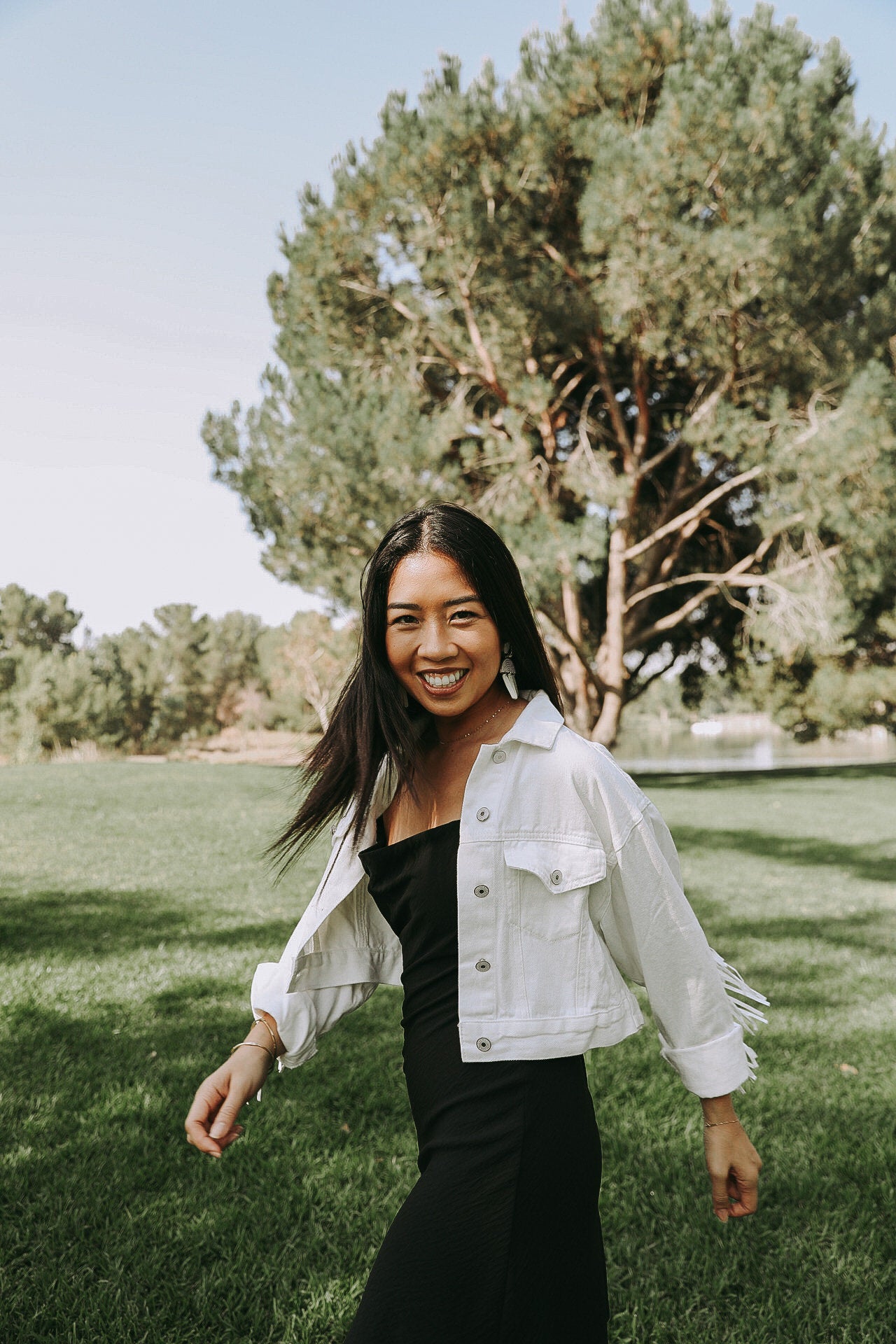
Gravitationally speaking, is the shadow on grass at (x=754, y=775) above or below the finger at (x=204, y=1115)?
below

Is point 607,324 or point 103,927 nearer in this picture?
point 103,927

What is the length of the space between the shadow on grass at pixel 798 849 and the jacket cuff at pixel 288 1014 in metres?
8.38

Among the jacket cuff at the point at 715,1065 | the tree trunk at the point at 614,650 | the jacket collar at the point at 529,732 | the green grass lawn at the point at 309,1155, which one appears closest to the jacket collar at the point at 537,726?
the jacket collar at the point at 529,732

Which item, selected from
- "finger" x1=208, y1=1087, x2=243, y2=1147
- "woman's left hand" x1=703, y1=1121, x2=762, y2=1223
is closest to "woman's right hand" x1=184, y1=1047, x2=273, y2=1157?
"finger" x1=208, y1=1087, x2=243, y2=1147

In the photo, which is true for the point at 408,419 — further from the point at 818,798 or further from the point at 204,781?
the point at 818,798

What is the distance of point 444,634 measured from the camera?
1.71 meters

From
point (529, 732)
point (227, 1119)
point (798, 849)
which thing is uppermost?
point (529, 732)

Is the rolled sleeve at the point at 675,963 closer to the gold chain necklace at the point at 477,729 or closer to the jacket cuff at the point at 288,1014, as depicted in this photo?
the gold chain necklace at the point at 477,729

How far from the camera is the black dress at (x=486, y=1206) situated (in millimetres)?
1421

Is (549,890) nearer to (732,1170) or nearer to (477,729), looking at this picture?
(477,729)

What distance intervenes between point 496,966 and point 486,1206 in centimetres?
34

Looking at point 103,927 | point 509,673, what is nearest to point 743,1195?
point 509,673

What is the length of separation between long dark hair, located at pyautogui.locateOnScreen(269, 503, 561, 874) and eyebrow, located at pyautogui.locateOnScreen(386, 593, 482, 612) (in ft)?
0.06

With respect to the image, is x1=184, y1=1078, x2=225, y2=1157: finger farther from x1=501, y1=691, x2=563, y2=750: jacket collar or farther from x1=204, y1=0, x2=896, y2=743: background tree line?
x1=204, y1=0, x2=896, y2=743: background tree line
